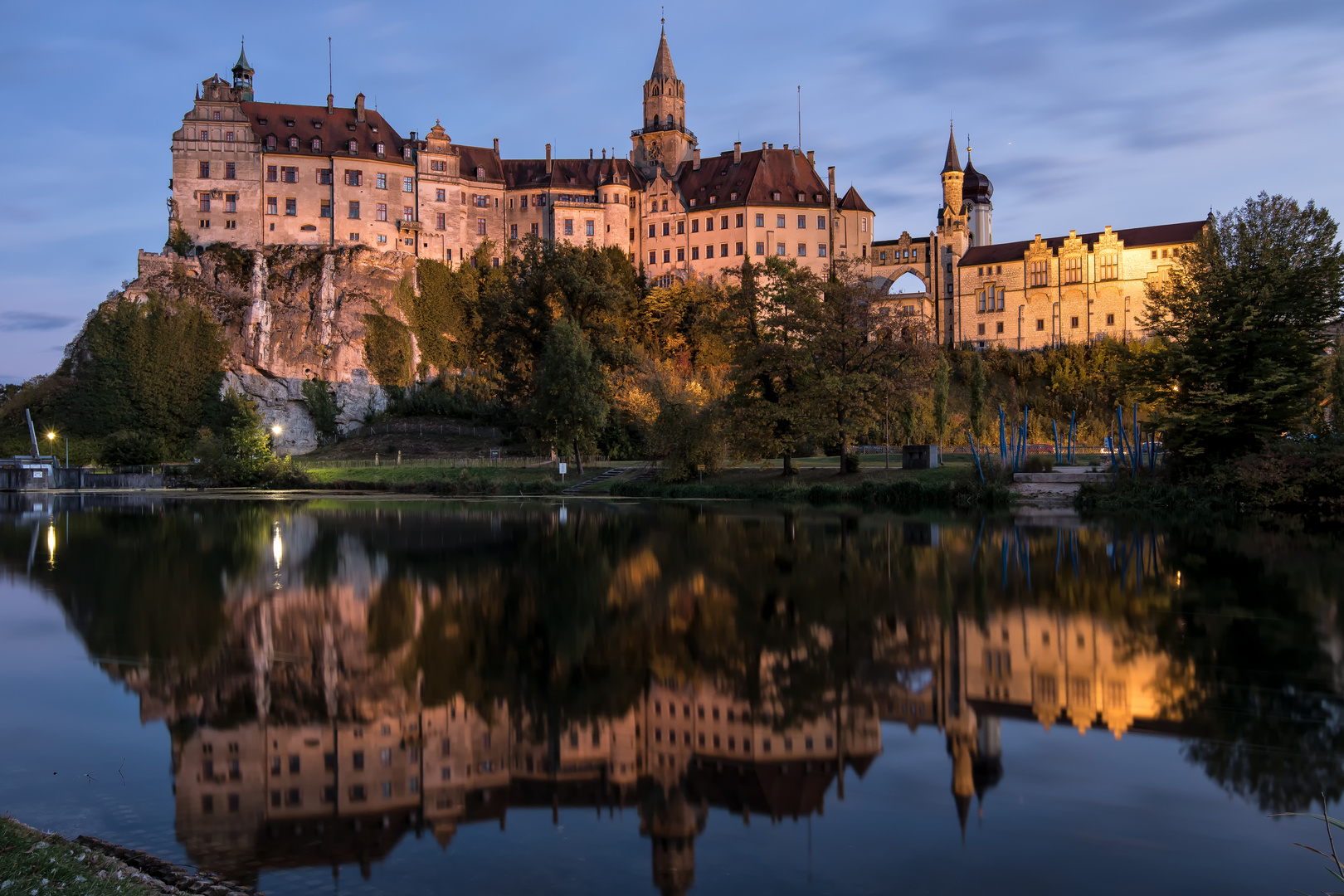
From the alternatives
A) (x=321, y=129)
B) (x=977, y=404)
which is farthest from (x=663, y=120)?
(x=977, y=404)

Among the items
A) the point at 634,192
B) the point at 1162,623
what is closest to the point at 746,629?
the point at 1162,623

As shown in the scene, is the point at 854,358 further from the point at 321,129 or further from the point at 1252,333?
the point at 321,129

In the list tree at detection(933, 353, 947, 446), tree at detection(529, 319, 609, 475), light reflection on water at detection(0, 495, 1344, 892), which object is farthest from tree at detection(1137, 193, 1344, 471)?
tree at detection(529, 319, 609, 475)

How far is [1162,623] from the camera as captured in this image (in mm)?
12211

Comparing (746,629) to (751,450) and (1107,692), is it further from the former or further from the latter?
(751,450)

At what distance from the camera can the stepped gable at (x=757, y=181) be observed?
85.5 meters

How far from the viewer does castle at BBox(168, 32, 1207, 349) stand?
76750 millimetres

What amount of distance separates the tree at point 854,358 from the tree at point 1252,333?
9.25 metres

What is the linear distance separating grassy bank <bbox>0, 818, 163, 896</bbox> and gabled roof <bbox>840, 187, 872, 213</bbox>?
88.7 metres

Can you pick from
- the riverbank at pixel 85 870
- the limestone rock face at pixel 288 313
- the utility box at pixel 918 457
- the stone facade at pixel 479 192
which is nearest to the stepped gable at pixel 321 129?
the stone facade at pixel 479 192

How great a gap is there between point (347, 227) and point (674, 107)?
3356cm

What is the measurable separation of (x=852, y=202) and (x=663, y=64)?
A: 73.8 feet

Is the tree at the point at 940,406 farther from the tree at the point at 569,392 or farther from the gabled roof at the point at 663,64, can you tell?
the gabled roof at the point at 663,64

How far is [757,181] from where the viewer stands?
85.8m
